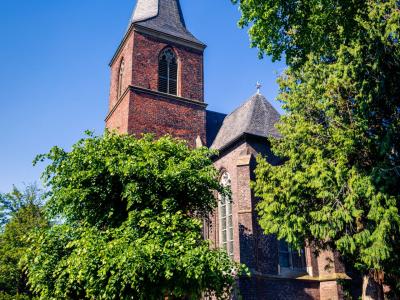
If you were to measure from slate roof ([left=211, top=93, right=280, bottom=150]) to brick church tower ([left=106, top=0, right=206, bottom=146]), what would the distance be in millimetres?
1492

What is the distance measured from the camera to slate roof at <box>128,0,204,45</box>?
75.0 feet

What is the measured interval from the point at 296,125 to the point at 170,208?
14.8ft

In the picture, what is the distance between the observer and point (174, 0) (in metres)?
25.9

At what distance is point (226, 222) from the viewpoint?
1797 cm

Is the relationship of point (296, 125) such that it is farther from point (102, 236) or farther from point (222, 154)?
point (222, 154)

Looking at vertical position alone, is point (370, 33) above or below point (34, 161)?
above

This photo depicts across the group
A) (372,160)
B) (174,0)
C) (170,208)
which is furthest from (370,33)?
(174,0)

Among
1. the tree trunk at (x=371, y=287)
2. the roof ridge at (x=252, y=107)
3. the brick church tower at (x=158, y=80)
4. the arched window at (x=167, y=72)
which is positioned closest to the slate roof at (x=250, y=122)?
the roof ridge at (x=252, y=107)

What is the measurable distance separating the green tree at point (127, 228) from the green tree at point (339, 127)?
7.70 feet

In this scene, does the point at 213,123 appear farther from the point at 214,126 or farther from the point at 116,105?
the point at 116,105

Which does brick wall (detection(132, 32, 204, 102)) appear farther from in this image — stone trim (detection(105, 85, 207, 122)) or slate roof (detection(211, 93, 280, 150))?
slate roof (detection(211, 93, 280, 150))

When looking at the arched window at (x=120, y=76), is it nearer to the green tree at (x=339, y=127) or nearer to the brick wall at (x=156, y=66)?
the brick wall at (x=156, y=66)

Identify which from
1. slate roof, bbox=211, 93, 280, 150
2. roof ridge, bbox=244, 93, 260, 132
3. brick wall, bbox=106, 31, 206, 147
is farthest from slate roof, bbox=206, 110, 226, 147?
roof ridge, bbox=244, 93, 260, 132

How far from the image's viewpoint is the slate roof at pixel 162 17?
22859 millimetres
